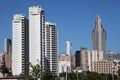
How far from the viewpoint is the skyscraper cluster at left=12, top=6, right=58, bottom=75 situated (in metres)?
113

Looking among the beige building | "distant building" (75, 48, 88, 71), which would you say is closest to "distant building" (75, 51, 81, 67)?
"distant building" (75, 48, 88, 71)

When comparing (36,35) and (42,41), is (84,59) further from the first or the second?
(36,35)

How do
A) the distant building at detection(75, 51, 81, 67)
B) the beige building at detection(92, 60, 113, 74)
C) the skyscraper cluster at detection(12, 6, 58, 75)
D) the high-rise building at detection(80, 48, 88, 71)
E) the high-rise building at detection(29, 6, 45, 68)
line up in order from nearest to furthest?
the high-rise building at detection(29, 6, 45, 68)
the skyscraper cluster at detection(12, 6, 58, 75)
the beige building at detection(92, 60, 113, 74)
the distant building at detection(75, 51, 81, 67)
the high-rise building at detection(80, 48, 88, 71)

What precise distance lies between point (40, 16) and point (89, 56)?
73.0 m

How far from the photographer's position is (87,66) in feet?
565

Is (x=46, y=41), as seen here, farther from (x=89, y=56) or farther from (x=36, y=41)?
(x=89, y=56)

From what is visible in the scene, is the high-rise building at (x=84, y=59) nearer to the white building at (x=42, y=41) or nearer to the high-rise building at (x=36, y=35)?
the white building at (x=42, y=41)

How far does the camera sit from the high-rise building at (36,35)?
11212 cm

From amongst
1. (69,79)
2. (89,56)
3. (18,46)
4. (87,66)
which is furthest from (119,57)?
(89,56)

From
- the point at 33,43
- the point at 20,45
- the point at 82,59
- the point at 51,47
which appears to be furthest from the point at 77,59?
the point at 33,43

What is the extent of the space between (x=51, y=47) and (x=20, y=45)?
446 inches

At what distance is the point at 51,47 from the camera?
410ft

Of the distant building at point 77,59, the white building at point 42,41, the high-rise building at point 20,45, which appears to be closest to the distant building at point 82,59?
the distant building at point 77,59

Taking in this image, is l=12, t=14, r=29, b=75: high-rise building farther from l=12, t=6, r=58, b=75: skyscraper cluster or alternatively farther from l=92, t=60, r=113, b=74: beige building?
l=92, t=60, r=113, b=74: beige building
